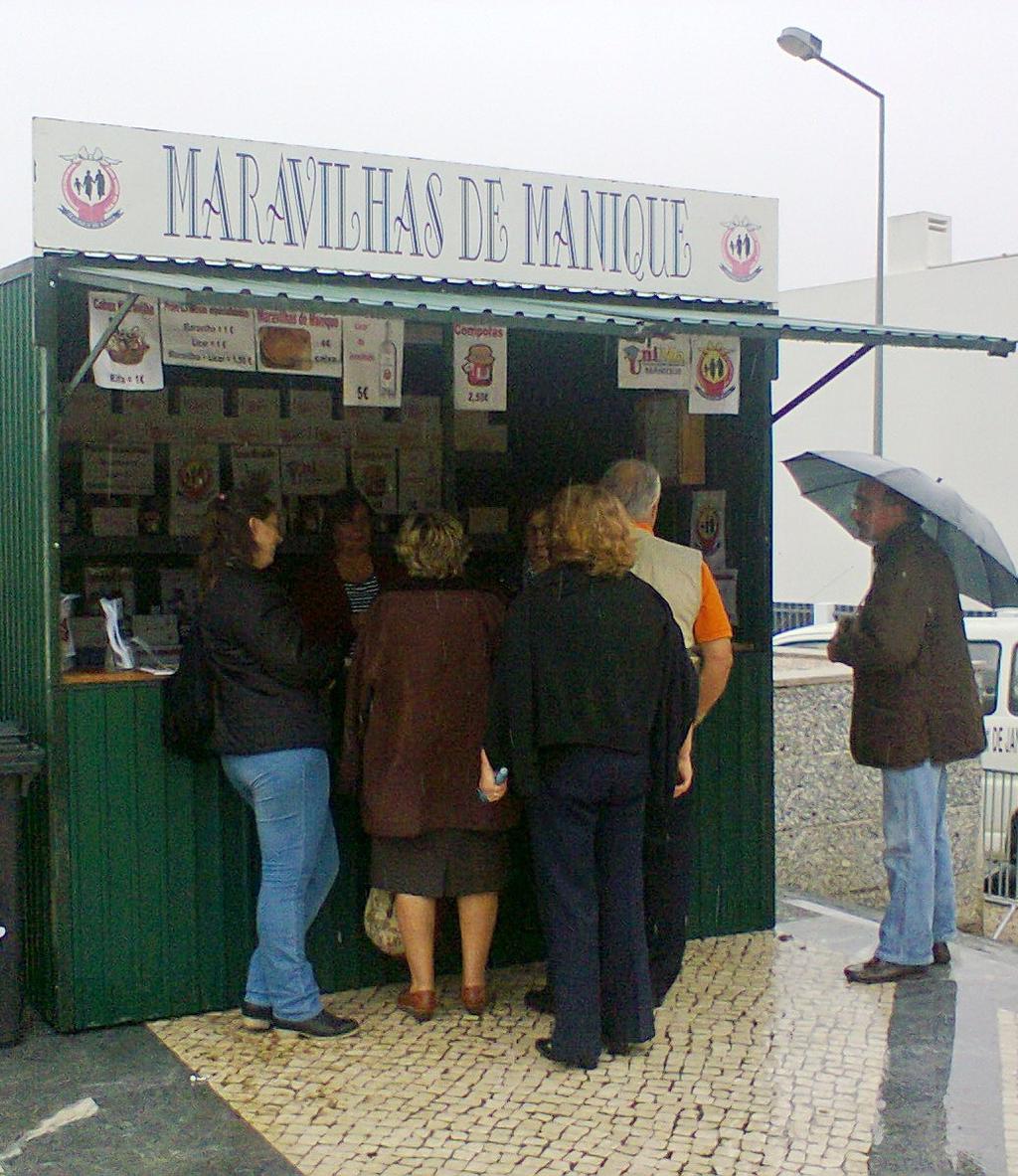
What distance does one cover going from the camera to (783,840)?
313 inches

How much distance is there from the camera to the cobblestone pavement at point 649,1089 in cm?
424

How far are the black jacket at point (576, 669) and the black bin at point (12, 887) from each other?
158cm

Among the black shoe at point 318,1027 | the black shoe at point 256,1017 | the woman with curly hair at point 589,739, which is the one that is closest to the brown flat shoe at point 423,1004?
the black shoe at point 318,1027

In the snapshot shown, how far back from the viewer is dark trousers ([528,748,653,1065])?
476 cm

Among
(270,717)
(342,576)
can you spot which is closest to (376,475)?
(342,576)

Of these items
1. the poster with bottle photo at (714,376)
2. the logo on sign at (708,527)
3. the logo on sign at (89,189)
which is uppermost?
the logo on sign at (89,189)

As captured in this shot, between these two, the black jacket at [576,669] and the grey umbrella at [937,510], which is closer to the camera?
the black jacket at [576,669]

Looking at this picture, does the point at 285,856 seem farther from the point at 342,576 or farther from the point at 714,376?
the point at 714,376

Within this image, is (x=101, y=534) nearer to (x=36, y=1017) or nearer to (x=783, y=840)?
(x=36, y=1017)

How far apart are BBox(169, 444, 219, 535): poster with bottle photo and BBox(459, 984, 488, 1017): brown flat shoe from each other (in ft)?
8.69

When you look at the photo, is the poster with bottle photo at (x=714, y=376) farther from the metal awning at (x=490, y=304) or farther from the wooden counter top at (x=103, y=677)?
the wooden counter top at (x=103, y=677)

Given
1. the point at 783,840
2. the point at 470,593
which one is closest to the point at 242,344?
the point at 470,593

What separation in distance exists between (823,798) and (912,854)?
236 cm

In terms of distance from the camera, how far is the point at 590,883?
15.8 feet
